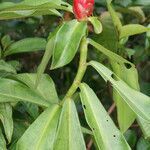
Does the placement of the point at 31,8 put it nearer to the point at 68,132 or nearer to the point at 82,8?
the point at 82,8

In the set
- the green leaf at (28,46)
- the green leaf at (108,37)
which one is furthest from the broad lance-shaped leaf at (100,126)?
the green leaf at (28,46)

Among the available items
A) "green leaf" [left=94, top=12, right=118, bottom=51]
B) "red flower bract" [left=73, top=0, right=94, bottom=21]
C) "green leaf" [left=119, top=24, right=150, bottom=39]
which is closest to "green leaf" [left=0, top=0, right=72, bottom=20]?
"red flower bract" [left=73, top=0, right=94, bottom=21]

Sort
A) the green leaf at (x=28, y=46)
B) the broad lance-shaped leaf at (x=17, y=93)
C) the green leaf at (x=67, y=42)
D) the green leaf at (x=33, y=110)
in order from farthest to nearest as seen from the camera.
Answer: the green leaf at (x=28, y=46) < the green leaf at (x=33, y=110) < the broad lance-shaped leaf at (x=17, y=93) < the green leaf at (x=67, y=42)

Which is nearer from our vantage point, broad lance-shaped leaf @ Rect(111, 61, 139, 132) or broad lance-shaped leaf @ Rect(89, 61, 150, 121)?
broad lance-shaped leaf @ Rect(89, 61, 150, 121)

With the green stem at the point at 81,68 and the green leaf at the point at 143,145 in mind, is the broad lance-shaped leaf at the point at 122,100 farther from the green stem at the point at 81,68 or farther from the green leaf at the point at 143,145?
the green leaf at the point at 143,145

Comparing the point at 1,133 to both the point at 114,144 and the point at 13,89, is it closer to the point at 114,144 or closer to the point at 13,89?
the point at 13,89

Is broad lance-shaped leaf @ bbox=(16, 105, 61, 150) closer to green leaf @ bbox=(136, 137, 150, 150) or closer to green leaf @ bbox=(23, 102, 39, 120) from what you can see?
green leaf @ bbox=(23, 102, 39, 120)

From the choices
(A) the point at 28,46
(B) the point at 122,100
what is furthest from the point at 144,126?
(A) the point at 28,46
